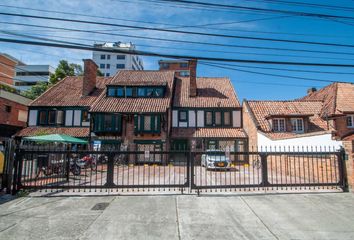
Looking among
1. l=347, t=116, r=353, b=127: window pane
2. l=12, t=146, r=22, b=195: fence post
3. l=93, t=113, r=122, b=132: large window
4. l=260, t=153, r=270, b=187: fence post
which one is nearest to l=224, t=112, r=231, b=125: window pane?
l=347, t=116, r=353, b=127: window pane

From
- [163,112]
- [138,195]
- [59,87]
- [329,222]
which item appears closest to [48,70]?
[59,87]

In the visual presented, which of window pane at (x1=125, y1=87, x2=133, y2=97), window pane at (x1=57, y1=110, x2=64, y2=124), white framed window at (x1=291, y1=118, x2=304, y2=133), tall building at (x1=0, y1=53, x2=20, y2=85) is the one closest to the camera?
white framed window at (x1=291, y1=118, x2=304, y2=133)

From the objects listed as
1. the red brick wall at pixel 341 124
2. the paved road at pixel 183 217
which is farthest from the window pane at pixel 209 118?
the paved road at pixel 183 217

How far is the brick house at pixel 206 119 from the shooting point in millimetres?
24406

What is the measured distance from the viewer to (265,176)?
8.62 m

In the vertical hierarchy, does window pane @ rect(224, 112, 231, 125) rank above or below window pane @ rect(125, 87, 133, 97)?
below

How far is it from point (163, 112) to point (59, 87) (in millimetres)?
15433

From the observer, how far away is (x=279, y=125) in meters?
21.7

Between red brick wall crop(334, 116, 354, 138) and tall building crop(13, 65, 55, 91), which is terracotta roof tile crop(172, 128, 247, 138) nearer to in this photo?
red brick wall crop(334, 116, 354, 138)

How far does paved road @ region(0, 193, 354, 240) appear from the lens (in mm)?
4914

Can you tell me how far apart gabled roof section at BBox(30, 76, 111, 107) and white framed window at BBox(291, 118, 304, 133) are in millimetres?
21996

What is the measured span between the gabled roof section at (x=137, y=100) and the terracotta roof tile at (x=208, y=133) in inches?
122

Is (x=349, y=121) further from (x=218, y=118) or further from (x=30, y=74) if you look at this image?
(x=30, y=74)

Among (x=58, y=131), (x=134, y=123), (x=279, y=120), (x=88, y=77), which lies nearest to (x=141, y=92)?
(x=134, y=123)
